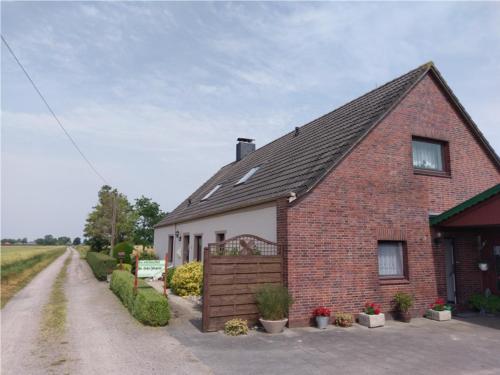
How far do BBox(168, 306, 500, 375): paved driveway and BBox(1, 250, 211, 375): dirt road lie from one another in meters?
0.54

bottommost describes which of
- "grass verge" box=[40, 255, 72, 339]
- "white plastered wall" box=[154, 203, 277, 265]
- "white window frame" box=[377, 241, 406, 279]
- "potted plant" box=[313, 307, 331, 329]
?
"grass verge" box=[40, 255, 72, 339]

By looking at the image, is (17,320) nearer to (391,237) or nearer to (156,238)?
(391,237)

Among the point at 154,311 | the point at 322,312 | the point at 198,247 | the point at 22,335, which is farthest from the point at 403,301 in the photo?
the point at 22,335

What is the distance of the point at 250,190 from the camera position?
43.7 feet

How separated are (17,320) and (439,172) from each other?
1409 cm

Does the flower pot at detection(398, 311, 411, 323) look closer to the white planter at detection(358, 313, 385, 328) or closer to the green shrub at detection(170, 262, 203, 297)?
the white planter at detection(358, 313, 385, 328)

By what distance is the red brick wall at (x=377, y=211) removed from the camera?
31.7ft

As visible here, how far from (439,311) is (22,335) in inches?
440

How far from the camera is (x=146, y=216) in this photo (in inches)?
1791

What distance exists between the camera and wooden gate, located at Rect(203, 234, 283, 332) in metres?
8.85

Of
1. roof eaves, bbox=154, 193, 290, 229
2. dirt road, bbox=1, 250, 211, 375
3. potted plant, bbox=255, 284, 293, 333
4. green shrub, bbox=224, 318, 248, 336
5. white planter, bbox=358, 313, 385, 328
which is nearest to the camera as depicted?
dirt road, bbox=1, 250, 211, 375

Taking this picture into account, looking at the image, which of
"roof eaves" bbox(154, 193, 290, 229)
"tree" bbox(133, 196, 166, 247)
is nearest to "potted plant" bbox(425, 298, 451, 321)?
"roof eaves" bbox(154, 193, 290, 229)

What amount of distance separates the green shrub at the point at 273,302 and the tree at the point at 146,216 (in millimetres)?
37722

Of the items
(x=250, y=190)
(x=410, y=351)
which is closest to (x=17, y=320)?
(x=250, y=190)
